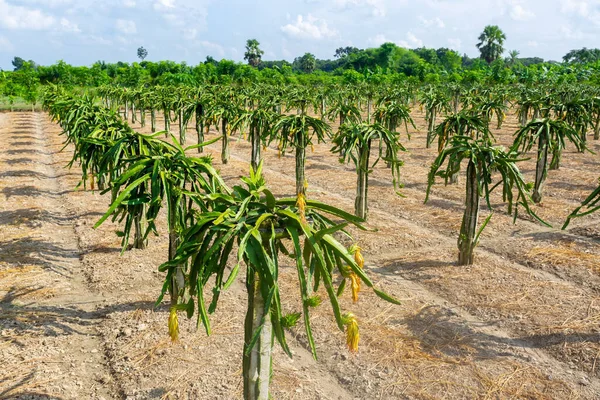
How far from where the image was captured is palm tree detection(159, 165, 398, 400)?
8.41 feet

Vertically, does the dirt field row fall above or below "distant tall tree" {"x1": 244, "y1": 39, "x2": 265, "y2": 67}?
below

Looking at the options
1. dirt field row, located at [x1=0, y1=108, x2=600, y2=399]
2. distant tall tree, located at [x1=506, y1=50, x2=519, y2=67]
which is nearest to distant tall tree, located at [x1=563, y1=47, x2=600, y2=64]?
distant tall tree, located at [x1=506, y1=50, x2=519, y2=67]

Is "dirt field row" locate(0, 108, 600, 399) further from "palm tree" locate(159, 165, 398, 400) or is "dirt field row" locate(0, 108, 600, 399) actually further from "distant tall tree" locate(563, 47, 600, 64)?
"distant tall tree" locate(563, 47, 600, 64)

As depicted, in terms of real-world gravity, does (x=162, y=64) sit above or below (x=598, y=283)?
above

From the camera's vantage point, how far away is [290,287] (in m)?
6.42

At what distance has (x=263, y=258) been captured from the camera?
260 centimetres

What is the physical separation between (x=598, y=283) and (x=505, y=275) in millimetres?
1161

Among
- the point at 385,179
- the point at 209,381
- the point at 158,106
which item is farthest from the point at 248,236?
the point at 158,106

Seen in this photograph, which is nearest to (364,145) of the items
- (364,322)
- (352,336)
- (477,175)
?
(477,175)

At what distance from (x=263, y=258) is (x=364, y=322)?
3.30 m

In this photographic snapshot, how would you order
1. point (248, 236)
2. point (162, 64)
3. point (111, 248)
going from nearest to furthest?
point (248, 236) → point (111, 248) → point (162, 64)

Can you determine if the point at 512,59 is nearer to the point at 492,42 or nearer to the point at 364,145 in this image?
the point at 492,42

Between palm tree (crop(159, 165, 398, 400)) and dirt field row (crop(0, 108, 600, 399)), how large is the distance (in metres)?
0.75

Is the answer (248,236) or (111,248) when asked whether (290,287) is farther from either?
(248,236)
